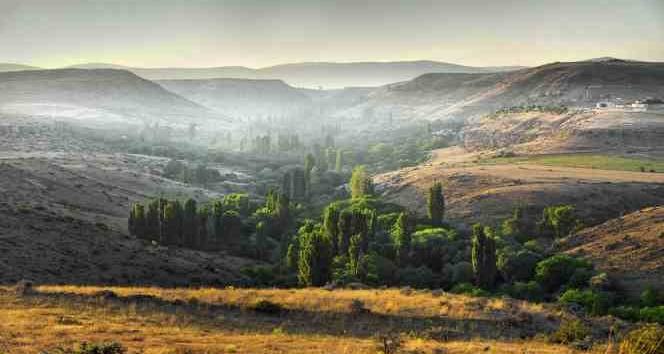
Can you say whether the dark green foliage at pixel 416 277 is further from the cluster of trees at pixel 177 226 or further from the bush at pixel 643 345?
the bush at pixel 643 345

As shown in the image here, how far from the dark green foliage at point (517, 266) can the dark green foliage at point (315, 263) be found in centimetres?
2049

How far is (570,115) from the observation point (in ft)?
584

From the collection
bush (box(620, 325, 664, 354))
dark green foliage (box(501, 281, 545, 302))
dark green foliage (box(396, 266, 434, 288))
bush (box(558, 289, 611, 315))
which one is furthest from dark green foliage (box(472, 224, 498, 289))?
bush (box(620, 325, 664, 354))

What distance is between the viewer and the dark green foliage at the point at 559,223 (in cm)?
7850

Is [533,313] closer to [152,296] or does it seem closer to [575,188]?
[152,296]

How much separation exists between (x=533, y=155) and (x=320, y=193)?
53.1m

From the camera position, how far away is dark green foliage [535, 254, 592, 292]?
60125 millimetres

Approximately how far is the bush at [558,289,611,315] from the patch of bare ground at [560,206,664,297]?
A: 198 inches

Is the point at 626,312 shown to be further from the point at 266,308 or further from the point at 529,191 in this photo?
→ the point at 529,191

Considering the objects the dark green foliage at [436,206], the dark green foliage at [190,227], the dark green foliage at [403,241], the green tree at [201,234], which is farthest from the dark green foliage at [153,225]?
the dark green foliage at [436,206]

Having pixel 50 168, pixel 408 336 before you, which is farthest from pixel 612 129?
pixel 408 336

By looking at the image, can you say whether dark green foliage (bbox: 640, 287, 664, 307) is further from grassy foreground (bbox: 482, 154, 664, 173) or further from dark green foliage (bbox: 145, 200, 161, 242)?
grassy foreground (bbox: 482, 154, 664, 173)

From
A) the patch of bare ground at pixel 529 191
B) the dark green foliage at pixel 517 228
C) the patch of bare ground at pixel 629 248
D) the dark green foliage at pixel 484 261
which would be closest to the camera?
the patch of bare ground at pixel 629 248

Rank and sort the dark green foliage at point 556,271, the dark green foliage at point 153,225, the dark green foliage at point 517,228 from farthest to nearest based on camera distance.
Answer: the dark green foliage at point 517,228 → the dark green foliage at point 153,225 → the dark green foliage at point 556,271
